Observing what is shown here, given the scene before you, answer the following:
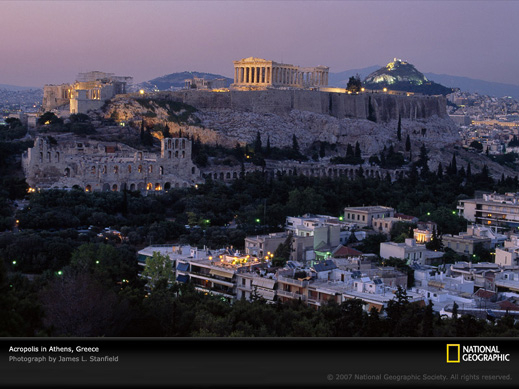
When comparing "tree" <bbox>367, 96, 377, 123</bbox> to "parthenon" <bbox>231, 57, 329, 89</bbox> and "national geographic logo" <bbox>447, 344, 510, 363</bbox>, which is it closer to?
"parthenon" <bbox>231, 57, 329, 89</bbox>

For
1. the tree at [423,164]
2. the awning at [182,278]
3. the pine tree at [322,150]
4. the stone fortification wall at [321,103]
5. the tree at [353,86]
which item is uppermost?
the tree at [353,86]

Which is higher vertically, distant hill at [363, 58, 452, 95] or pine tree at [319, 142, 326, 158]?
distant hill at [363, 58, 452, 95]

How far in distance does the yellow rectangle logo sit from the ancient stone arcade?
21.0 metres

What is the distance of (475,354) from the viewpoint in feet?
4.47

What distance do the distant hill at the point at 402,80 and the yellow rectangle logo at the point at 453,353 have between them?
238ft

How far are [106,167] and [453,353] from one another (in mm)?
21838

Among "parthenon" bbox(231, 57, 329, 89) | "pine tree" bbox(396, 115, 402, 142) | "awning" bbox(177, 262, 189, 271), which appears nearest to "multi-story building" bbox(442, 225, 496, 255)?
"awning" bbox(177, 262, 189, 271)

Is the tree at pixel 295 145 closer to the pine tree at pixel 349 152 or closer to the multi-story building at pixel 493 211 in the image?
the pine tree at pixel 349 152

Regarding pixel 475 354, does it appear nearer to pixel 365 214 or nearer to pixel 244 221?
pixel 244 221

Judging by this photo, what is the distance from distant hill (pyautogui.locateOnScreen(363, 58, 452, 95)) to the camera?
7394 centimetres

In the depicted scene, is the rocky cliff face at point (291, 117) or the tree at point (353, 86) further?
the tree at point (353, 86)

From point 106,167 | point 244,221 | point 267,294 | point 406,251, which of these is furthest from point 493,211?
point 106,167

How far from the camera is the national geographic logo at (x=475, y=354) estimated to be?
136 cm
